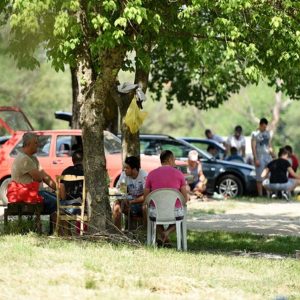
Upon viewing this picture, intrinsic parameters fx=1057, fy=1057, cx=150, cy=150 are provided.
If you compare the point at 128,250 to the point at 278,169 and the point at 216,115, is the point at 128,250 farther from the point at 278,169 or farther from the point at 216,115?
the point at 216,115

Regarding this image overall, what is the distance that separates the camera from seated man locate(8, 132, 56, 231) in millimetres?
14539

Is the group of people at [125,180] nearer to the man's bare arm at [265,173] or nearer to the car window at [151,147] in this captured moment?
the man's bare arm at [265,173]

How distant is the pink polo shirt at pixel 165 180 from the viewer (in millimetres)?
14156

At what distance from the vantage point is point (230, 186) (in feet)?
85.6

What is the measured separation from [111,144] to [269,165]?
3.95 m

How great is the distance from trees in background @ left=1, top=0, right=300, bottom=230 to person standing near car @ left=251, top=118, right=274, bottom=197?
9.45m

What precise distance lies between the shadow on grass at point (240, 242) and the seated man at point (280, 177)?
25.2 ft

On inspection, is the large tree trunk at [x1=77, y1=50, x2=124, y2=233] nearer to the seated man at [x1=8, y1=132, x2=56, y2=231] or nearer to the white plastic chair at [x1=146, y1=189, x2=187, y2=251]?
the white plastic chair at [x1=146, y1=189, x2=187, y2=251]

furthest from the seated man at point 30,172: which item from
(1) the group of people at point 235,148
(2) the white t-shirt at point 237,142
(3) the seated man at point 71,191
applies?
(2) the white t-shirt at point 237,142

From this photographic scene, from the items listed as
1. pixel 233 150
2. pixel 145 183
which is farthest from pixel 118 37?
pixel 233 150

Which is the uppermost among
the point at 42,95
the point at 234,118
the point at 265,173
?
the point at 42,95

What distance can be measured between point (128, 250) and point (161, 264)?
3.92ft

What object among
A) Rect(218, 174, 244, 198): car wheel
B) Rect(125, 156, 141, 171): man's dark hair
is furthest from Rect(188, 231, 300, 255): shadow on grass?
Rect(218, 174, 244, 198): car wheel

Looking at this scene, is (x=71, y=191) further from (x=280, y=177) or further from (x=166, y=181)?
(x=280, y=177)
